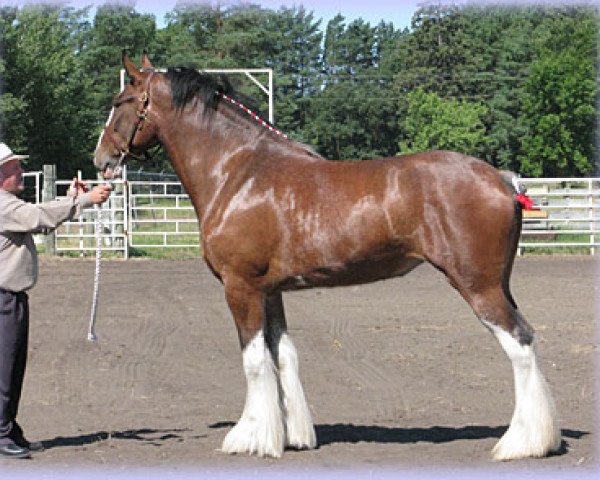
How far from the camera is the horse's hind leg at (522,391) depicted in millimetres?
5684

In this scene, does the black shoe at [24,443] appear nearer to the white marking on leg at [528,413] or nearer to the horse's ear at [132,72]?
the horse's ear at [132,72]

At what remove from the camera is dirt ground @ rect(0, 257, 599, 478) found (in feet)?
19.3

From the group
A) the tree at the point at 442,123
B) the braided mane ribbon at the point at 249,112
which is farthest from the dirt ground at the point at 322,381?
the tree at the point at 442,123

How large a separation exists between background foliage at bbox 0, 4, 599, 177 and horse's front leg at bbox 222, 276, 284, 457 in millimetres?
33222

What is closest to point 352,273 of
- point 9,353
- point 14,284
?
point 14,284

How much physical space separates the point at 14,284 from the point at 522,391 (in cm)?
335

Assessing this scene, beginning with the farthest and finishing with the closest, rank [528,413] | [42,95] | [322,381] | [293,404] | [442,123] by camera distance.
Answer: [442,123] → [42,95] → [322,381] → [293,404] → [528,413]

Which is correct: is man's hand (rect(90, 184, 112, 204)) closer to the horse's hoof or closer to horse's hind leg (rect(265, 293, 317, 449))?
horse's hind leg (rect(265, 293, 317, 449))

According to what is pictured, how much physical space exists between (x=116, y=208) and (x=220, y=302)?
9.28 m

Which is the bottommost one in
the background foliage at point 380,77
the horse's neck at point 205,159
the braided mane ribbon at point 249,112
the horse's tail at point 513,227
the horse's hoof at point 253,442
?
the horse's hoof at point 253,442

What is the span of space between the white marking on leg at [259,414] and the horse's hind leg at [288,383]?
0.15 m

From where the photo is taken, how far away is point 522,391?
5.71 m

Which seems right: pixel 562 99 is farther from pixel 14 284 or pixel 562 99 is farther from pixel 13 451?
pixel 13 451

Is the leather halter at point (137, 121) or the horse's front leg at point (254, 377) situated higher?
the leather halter at point (137, 121)
